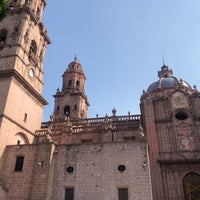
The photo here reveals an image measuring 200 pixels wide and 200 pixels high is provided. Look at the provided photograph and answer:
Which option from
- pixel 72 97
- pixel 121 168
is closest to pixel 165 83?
pixel 72 97

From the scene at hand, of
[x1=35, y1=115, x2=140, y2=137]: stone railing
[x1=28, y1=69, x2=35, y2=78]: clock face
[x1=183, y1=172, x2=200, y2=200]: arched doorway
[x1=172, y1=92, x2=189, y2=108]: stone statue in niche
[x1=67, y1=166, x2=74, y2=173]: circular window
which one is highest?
[x1=28, y1=69, x2=35, y2=78]: clock face

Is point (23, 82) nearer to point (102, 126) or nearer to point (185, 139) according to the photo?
point (102, 126)

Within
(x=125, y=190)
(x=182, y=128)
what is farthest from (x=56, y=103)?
(x=125, y=190)

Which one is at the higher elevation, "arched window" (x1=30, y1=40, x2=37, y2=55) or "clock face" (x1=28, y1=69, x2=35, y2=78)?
"arched window" (x1=30, y1=40, x2=37, y2=55)

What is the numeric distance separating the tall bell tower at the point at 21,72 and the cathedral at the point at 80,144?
3.7 inches

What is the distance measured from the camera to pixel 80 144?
20516 millimetres

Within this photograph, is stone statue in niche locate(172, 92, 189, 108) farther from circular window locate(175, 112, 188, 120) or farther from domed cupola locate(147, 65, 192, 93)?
domed cupola locate(147, 65, 192, 93)

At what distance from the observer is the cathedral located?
740 inches

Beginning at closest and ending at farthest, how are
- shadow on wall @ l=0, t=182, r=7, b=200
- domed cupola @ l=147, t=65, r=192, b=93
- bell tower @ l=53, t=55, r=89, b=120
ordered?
shadow on wall @ l=0, t=182, r=7, b=200 < domed cupola @ l=147, t=65, r=192, b=93 < bell tower @ l=53, t=55, r=89, b=120

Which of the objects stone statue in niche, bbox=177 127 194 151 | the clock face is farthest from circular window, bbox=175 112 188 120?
the clock face

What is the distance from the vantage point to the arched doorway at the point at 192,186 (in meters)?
21.5

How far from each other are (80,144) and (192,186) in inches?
434

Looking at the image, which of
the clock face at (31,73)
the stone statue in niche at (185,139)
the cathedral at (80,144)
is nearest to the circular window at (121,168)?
the cathedral at (80,144)

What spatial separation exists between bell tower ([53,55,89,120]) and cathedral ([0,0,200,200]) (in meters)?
7.34
